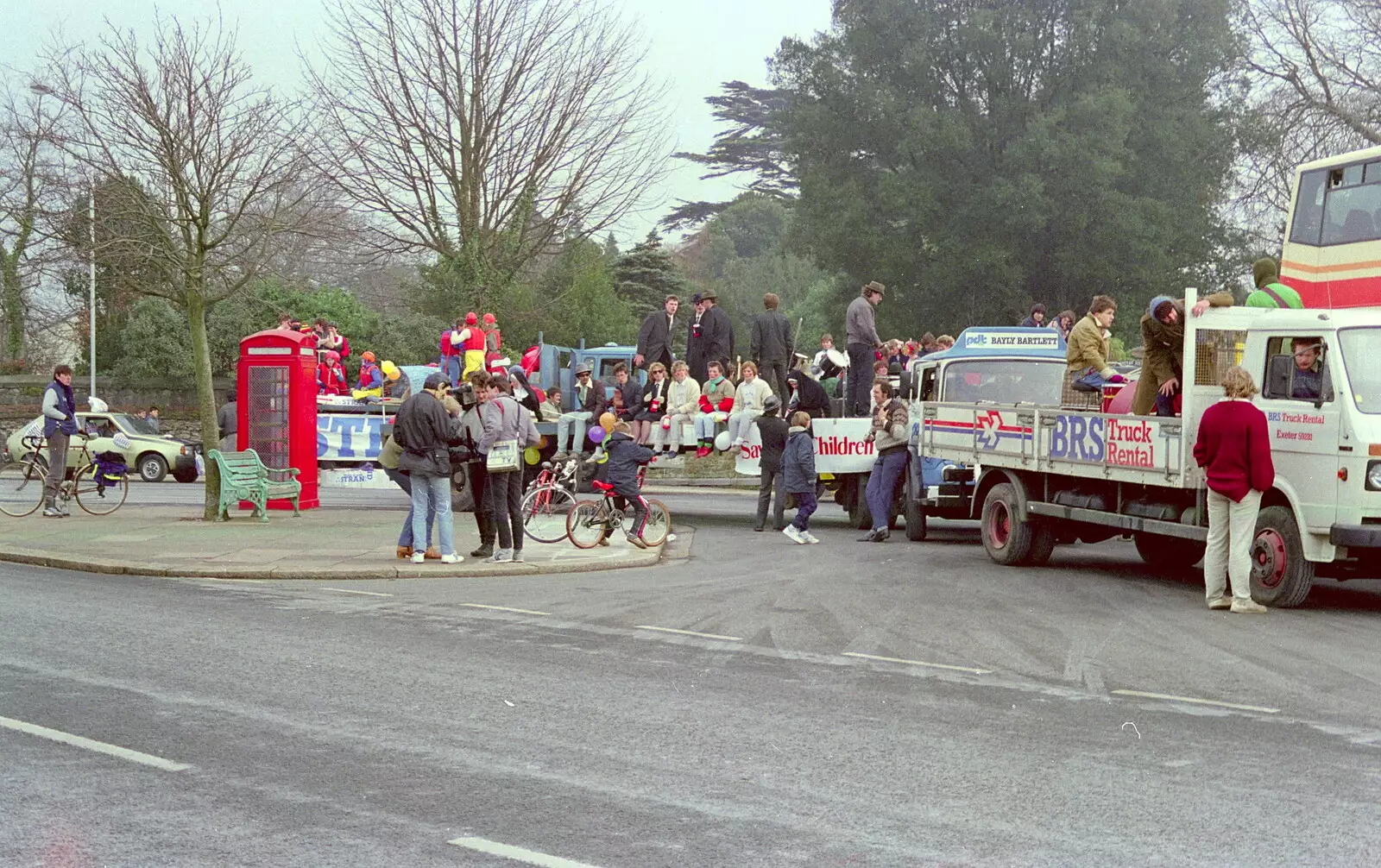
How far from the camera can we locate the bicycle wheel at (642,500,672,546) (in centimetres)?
1827

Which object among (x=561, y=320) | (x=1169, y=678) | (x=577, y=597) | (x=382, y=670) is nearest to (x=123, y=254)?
(x=577, y=597)

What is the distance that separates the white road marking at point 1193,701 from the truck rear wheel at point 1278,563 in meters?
4.37

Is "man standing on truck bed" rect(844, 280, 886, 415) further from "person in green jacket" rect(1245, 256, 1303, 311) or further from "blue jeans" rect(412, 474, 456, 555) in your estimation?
"blue jeans" rect(412, 474, 456, 555)

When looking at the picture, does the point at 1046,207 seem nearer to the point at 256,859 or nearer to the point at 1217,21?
the point at 1217,21

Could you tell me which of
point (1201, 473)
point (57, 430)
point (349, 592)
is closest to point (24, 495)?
point (57, 430)

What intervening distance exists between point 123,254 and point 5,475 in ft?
53.9

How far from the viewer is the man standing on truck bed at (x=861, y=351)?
22.2m

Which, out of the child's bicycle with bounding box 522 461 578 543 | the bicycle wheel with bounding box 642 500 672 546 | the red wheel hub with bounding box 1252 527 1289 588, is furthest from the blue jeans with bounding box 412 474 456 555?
the red wheel hub with bounding box 1252 527 1289 588

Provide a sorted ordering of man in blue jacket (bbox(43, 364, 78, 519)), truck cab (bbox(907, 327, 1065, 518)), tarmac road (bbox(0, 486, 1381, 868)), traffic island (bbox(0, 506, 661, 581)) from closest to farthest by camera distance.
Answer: tarmac road (bbox(0, 486, 1381, 868)) → traffic island (bbox(0, 506, 661, 581)) → truck cab (bbox(907, 327, 1065, 518)) → man in blue jacket (bbox(43, 364, 78, 519))

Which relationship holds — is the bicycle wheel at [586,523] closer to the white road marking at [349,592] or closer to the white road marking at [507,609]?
the white road marking at [349,592]

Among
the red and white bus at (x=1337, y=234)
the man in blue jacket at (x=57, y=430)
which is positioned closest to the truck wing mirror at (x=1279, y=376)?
the red and white bus at (x=1337, y=234)

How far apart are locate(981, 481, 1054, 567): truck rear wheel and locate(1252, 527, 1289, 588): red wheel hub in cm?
321

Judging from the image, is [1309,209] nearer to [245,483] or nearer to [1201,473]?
[1201,473]

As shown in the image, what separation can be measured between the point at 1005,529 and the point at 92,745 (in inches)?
442
